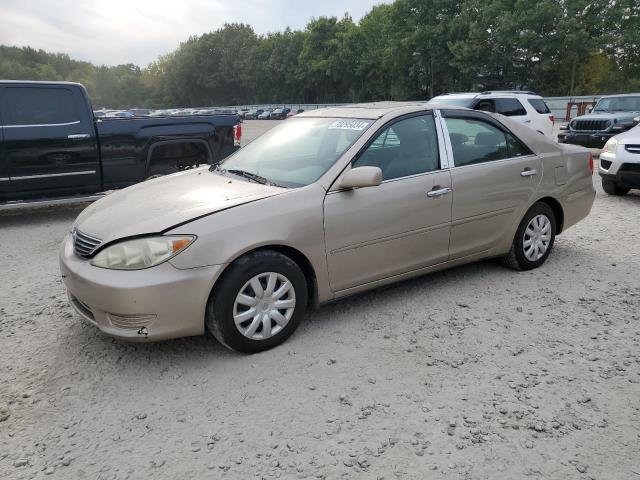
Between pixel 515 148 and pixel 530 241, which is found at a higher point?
pixel 515 148

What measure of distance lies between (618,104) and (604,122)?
179cm

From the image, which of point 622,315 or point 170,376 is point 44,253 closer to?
point 170,376

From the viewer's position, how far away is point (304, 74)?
267 ft

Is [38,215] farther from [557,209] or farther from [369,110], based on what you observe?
[557,209]

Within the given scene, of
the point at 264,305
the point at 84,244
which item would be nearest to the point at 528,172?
the point at 264,305

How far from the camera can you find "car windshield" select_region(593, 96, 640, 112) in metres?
15.5

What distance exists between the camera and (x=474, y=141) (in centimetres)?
465

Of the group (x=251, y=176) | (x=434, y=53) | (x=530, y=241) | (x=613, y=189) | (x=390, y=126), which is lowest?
(x=613, y=189)

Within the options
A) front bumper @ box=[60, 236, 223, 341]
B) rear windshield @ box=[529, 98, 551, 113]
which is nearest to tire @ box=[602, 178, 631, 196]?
rear windshield @ box=[529, 98, 551, 113]

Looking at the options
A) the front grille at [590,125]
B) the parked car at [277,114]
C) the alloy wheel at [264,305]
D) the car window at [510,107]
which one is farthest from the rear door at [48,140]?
the parked car at [277,114]

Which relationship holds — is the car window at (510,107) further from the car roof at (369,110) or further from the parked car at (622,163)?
the car roof at (369,110)

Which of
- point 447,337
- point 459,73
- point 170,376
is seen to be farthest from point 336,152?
point 459,73

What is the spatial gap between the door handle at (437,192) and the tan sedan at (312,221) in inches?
0.6

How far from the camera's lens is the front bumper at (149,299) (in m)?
3.12
